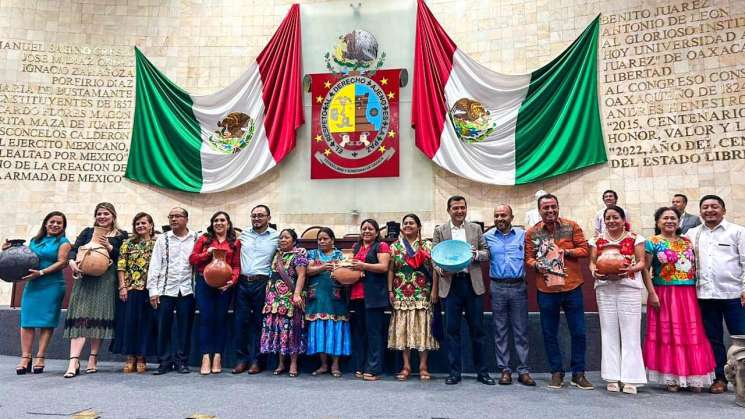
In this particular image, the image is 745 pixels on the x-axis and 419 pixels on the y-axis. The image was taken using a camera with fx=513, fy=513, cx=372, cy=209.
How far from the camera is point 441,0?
28.0ft

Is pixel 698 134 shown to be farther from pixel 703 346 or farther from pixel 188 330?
pixel 188 330

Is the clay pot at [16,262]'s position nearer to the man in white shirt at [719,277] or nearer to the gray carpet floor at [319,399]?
the gray carpet floor at [319,399]

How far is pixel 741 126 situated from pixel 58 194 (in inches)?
397

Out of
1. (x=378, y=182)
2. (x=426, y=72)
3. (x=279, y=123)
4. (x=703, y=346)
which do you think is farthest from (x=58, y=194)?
(x=703, y=346)

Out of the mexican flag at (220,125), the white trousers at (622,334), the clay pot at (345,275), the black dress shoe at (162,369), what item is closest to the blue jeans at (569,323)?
the white trousers at (622,334)

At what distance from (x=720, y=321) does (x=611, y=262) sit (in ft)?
3.47

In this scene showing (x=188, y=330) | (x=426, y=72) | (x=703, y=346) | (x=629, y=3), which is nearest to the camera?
(x=703, y=346)

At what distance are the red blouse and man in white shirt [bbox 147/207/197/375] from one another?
0.09 meters

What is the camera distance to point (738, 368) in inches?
127

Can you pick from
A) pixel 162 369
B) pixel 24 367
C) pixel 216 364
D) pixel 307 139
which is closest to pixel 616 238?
pixel 216 364

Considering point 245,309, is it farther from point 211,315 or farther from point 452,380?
point 452,380

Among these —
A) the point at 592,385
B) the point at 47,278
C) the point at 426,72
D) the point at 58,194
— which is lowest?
the point at 592,385

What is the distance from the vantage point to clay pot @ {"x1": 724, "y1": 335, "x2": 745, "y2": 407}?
10.6ft

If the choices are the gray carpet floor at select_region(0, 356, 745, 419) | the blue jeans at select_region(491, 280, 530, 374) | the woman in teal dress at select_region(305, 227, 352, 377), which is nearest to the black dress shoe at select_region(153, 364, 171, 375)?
the gray carpet floor at select_region(0, 356, 745, 419)
